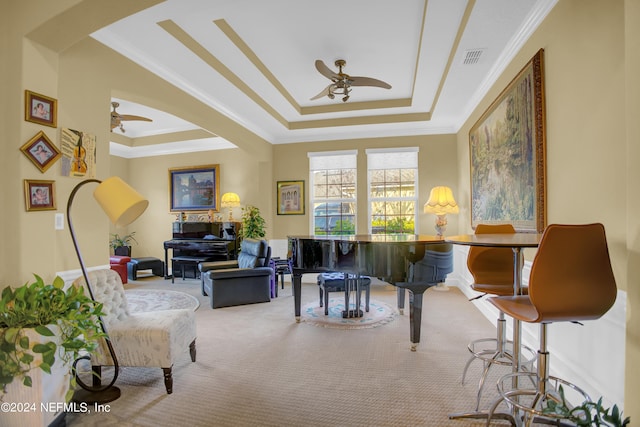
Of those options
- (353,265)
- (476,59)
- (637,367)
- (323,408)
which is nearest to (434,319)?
(353,265)

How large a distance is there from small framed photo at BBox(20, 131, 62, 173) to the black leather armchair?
238 centimetres

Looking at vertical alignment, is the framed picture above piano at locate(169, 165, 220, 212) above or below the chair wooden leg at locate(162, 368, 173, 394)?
above

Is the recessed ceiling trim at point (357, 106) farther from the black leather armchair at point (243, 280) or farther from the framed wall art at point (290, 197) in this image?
the black leather armchair at point (243, 280)

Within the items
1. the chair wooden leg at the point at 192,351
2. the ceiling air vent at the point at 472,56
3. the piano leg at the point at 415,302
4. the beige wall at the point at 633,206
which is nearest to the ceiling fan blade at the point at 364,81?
the ceiling air vent at the point at 472,56

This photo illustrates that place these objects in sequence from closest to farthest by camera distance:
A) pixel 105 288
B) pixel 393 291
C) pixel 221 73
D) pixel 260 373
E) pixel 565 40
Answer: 1. pixel 565 40
2. pixel 105 288
3. pixel 260 373
4. pixel 221 73
5. pixel 393 291

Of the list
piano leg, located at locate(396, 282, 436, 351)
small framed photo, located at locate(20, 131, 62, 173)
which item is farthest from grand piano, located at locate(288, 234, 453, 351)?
small framed photo, located at locate(20, 131, 62, 173)

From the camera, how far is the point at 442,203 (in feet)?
16.4

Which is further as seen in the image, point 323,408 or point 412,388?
point 412,388

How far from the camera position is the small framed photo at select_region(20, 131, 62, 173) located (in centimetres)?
206

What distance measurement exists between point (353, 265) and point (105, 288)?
6.52ft

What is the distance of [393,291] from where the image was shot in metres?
5.28

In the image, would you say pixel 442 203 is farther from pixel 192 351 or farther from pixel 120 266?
pixel 120 266

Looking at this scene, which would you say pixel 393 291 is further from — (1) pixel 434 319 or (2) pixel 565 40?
(2) pixel 565 40

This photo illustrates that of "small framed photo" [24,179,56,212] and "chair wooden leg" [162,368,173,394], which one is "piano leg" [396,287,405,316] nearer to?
"chair wooden leg" [162,368,173,394]
